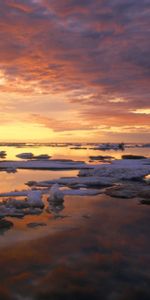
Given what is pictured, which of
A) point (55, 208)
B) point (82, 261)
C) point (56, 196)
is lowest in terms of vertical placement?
point (82, 261)

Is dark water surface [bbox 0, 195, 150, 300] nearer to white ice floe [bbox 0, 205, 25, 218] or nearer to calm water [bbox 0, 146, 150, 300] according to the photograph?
calm water [bbox 0, 146, 150, 300]

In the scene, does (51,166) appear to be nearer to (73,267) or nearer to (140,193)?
(140,193)

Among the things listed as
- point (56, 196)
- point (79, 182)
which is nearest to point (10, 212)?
point (56, 196)

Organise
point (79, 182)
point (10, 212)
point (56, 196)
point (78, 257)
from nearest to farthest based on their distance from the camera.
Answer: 1. point (78, 257)
2. point (10, 212)
3. point (56, 196)
4. point (79, 182)

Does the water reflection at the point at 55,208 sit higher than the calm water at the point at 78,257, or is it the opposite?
the water reflection at the point at 55,208

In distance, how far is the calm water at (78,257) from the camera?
20.1 ft

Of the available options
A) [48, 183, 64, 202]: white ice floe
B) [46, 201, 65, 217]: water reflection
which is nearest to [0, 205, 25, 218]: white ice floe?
[46, 201, 65, 217]: water reflection

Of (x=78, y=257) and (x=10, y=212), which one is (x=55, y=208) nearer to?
(x=10, y=212)

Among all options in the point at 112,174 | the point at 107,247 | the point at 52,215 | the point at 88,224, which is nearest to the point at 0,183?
the point at 112,174

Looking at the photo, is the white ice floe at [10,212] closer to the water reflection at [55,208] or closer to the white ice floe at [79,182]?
the water reflection at [55,208]

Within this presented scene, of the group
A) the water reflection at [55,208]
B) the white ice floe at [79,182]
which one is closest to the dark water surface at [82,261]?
the water reflection at [55,208]

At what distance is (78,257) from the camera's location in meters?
7.78

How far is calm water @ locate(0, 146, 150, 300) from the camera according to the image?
6139 mm

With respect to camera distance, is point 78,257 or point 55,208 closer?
point 78,257
